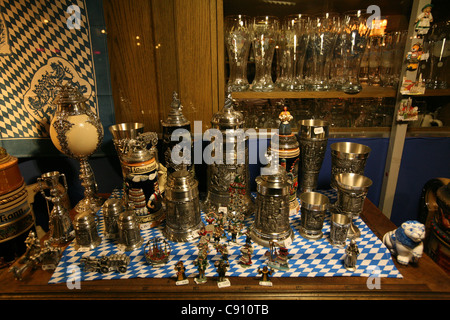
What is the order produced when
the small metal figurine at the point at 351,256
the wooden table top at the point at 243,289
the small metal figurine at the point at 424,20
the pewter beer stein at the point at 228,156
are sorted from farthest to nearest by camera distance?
the small metal figurine at the point at 424,20 → the pewter beer stein at the point at 228,156 → the small metal figurine at the point at 351,256 → the wooden table top at the point at 243,289

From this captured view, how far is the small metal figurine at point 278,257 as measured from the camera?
55.2 inches

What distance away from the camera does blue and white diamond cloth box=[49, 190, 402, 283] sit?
1371 mm

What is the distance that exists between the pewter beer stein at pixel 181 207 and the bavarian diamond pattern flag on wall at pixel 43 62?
0.96m

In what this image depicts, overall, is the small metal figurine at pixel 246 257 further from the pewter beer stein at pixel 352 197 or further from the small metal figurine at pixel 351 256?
the pewter beer stein at pixel 352 197

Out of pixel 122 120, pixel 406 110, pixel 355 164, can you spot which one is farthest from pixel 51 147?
pixel 406 110

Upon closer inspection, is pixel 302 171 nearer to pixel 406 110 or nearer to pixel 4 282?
pixel 406 110

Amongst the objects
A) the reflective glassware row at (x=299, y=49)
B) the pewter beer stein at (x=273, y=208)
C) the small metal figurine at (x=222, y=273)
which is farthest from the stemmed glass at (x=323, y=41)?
the small metal figurine at (x=222, y=273)

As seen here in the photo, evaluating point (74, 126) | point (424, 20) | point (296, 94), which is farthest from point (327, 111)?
point (74, 126)

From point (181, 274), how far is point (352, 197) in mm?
1023

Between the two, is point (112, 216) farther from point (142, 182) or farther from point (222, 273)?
point (222, 273)

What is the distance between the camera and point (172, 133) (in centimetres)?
190

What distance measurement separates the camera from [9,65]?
197 cm

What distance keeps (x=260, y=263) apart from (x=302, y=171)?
0.82m

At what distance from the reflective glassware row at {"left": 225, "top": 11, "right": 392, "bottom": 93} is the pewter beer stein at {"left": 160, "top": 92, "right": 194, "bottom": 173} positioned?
42cm
